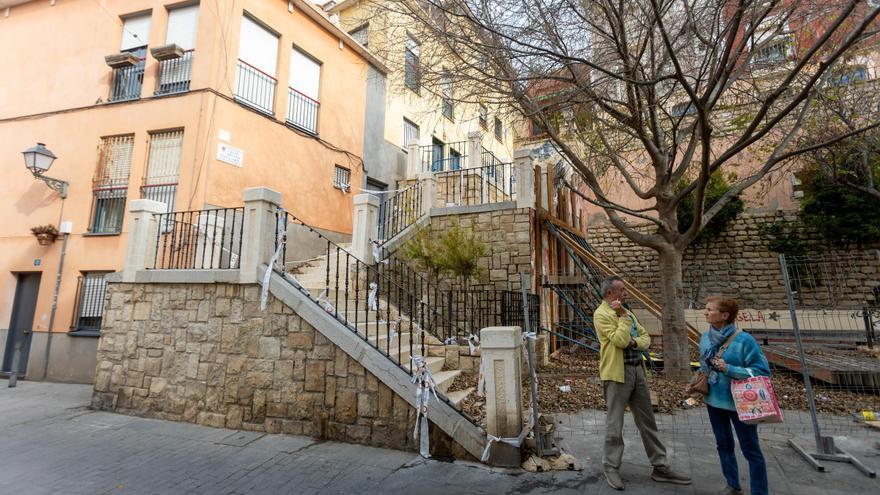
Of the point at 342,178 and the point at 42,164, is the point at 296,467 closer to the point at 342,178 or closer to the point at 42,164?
the point at 342,178

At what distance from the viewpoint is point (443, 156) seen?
55.4 ft

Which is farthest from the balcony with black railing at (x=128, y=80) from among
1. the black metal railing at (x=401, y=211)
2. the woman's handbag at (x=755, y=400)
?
the woman's handbag at (x=755, y=400)

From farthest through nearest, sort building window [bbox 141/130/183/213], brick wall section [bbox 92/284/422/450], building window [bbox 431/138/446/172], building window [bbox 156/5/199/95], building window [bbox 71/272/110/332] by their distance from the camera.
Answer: building window [bbox 431/138/446/172], building window [bbox 156/5/199/95], building window [bbox 71/272/110/332], building window [bbox 141/130/183/213], brick wall section [bbox 92/284/422/450]

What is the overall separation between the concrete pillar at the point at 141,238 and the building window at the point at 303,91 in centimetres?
478

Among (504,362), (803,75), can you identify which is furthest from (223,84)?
(803,75)

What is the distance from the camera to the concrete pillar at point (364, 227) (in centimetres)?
861

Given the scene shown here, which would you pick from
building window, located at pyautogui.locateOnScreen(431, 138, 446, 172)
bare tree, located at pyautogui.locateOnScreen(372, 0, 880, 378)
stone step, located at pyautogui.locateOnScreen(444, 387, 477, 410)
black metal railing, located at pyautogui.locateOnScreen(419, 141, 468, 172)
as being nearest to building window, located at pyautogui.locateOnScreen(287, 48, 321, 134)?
black metal railing, located at pyautogui.locateOnScreen(419, 141, 468, 172)

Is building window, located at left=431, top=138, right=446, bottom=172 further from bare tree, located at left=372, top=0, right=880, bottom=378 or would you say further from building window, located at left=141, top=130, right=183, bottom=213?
building window, located at left=141, top=130, right=183, bottom=213

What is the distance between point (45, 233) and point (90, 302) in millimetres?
2082

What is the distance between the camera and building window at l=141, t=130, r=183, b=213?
905 centimetres

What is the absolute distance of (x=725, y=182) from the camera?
45.2 ft

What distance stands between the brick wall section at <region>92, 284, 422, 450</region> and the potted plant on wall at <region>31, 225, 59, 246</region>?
15.5ft

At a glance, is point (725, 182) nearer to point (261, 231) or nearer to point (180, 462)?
point (261, 231)

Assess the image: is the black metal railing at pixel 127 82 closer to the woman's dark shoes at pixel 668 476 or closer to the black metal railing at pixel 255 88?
the black metal railing at pixel 255 88
